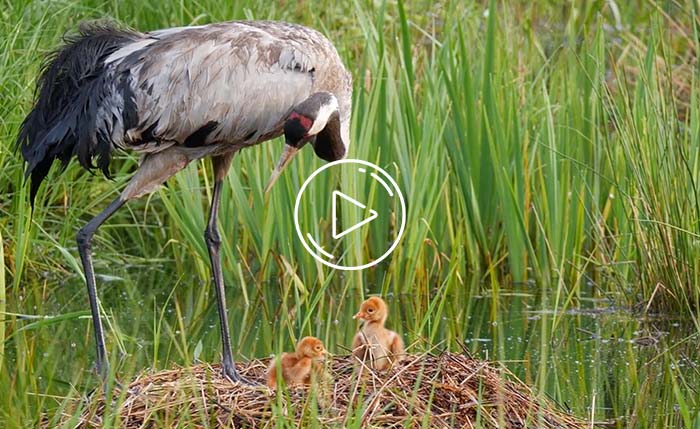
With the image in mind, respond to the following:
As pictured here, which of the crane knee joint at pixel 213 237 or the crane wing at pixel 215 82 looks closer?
the crane wing at pixel 215 82

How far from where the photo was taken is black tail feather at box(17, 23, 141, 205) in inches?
245

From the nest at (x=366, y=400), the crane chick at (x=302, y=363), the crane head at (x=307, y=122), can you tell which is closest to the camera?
the nest at (x=366, y=400)

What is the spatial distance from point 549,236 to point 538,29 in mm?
3897

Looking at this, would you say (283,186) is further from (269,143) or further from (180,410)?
(180,410)

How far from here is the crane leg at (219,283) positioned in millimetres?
6060

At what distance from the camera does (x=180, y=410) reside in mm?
4988

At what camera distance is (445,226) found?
314 inches

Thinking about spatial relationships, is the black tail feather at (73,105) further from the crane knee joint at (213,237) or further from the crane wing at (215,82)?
the crane knee joint at (213,237)

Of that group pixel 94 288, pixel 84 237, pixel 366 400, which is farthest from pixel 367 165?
pixel 366 400

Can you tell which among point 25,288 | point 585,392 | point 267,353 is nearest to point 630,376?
point 585,392

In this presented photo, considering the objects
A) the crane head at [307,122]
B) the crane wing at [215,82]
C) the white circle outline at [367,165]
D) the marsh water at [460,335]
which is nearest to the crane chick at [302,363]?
the marsh water at [460,335]

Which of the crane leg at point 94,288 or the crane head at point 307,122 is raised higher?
→ the crane head at point 307,122

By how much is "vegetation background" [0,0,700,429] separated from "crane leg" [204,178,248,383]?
0.40m

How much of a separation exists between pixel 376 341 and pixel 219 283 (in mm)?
917
